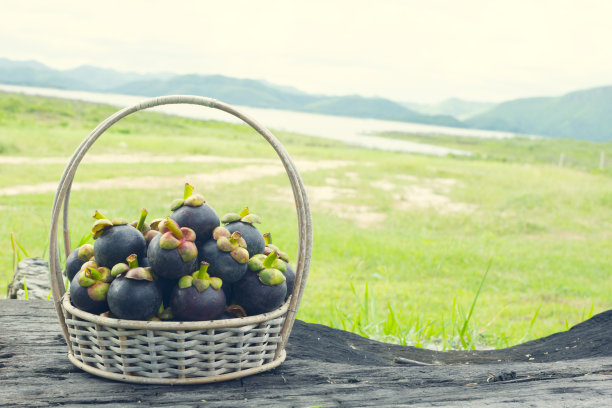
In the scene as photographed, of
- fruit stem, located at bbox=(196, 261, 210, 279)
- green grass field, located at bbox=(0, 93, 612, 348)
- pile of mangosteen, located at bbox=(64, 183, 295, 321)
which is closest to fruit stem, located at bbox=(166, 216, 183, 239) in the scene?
pile of mangosteen, located at bbox=(64, 183, 295, 321)

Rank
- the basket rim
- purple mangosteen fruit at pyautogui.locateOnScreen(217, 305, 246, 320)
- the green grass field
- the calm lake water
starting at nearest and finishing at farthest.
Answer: the basket rim
purple mangosteen fruit at pyautogui.locateOnScreen(217, 305, 246, 320)
the green grass field
the calm lake water

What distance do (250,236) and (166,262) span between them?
348 millimetres

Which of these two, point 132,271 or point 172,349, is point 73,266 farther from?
point 172,349

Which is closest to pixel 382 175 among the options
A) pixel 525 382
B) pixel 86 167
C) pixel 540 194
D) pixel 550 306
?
pixel 540 194

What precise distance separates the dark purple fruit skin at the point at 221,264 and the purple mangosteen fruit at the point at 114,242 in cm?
22

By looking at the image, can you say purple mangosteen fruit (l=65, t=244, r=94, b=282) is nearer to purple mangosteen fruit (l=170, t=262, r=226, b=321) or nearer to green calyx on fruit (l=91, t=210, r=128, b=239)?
green calyx on fruit (l=91, t=210, r=128, b=239)

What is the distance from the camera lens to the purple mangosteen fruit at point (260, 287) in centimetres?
196

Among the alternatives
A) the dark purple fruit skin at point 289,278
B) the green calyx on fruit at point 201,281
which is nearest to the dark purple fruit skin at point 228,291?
the green calyx on fruit at point 201,281

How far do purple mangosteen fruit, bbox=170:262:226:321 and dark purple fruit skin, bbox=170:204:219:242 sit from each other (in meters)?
0.16

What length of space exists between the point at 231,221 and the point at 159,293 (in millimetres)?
403

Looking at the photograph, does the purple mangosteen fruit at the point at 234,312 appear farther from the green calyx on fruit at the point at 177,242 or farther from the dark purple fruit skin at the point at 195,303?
the green calyx on fruit at the point at 177,242

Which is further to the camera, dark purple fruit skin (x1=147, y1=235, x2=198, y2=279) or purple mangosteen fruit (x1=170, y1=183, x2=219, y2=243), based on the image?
purple mangosteen fruit (x1=170, y1=183, x2=219, y2=243)

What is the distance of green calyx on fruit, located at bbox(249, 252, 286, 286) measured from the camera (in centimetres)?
196

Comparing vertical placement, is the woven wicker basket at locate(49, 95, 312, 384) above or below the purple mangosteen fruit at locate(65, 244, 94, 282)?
below
